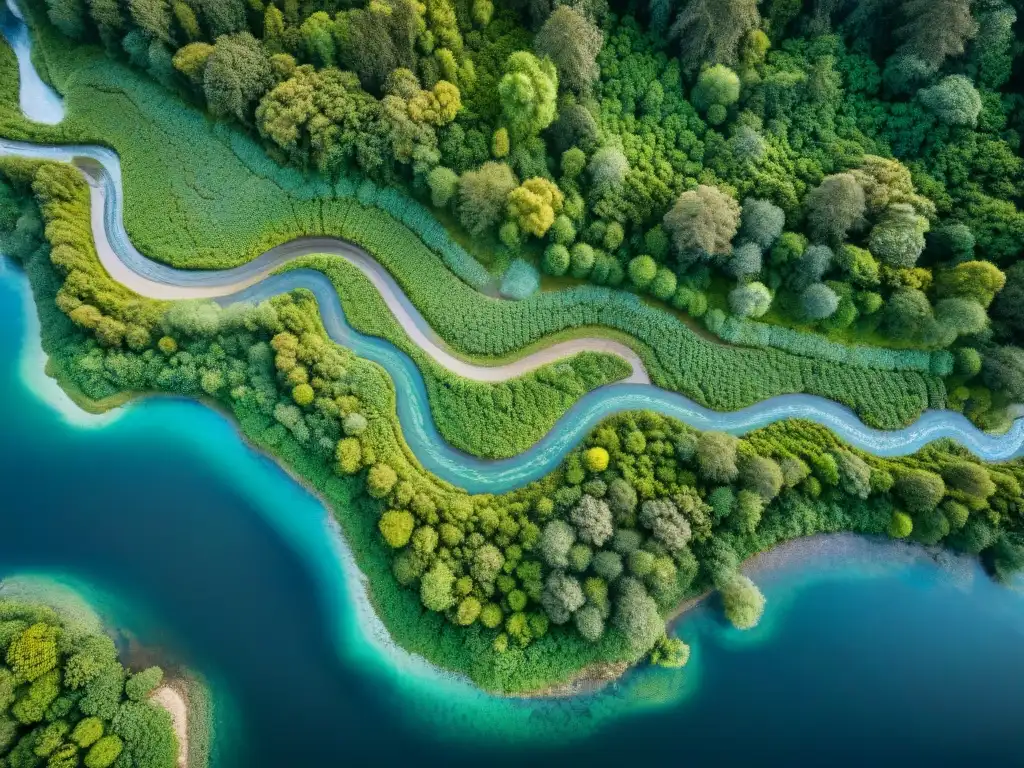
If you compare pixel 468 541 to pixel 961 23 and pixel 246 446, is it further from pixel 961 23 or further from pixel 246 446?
pixel 961 23

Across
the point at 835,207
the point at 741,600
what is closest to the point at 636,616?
the point at 741,600

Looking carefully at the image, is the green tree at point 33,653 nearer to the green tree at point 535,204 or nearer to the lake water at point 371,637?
the lake water at point 371,637

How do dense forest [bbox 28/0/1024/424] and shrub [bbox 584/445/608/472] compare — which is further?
dense forest [bbox 28/0/1024/424]

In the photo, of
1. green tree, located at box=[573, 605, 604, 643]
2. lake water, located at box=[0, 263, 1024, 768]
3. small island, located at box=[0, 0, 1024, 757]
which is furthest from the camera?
small island, located at box=[0, 0, 1024, 757]

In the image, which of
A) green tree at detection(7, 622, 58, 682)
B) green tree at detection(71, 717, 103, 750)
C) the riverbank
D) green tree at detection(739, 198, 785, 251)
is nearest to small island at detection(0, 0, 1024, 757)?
green tree at detection(739, 198, 785, 251)

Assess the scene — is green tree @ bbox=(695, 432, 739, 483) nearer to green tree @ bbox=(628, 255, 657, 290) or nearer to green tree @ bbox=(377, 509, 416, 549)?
green tree @ bbox=(628, 255, 657, 290)

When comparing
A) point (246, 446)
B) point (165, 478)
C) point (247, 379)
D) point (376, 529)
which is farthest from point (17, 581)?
point (376, 529)

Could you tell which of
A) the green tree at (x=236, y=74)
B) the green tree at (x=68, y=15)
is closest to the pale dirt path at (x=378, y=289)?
the green tree at (x=236, y=74)
